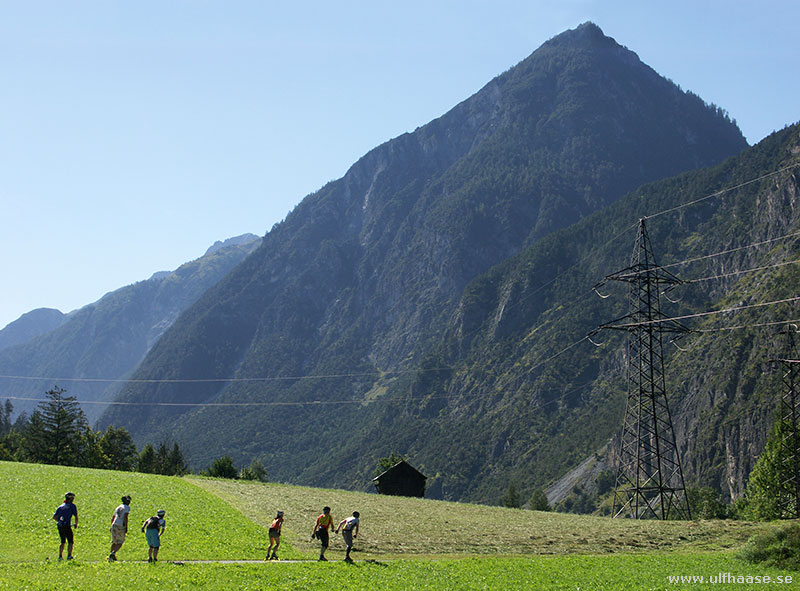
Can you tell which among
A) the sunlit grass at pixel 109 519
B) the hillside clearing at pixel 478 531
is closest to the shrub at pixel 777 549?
the hillside clearing at pixel 478 531

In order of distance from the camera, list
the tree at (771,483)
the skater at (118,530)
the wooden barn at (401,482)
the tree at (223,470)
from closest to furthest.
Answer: the skater at (118,530), the tree at (771,483), the wooden barn at (401,482), the tree at (223,470)

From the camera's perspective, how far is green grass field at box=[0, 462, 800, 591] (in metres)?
28.9

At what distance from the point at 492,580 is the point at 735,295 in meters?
186

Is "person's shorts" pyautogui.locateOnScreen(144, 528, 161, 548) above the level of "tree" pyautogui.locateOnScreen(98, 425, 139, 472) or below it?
above

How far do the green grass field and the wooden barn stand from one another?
2438 centimetres

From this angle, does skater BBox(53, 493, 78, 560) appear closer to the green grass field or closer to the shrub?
the green grass field

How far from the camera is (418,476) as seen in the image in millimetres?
87562

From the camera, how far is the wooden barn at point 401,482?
8594 centimetres

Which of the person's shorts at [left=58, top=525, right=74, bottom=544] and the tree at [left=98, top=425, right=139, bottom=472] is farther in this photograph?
the tree at [left=98, top=425, right=139, bottom=472]

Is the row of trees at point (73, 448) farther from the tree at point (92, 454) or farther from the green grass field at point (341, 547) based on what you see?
the green grass field at point (341, 547)

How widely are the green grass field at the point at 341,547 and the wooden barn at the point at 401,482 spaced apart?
960 inches

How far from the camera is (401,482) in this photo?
86.6 meters

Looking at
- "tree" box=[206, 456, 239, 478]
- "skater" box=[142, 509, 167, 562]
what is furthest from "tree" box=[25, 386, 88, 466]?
"skater" box=[142, 509, 167, 562]

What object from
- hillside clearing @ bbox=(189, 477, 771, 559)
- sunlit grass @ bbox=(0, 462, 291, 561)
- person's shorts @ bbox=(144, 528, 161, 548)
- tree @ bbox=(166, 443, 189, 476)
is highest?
person's shorts @ bbox=(144, 528, 161, 548)
